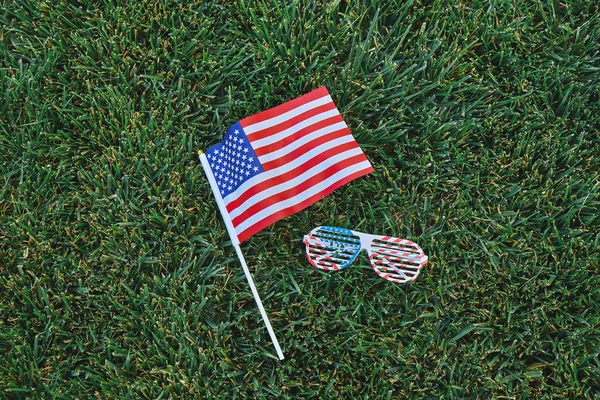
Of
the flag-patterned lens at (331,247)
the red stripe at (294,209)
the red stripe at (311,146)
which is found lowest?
the flag-patterned lens at (331,247)

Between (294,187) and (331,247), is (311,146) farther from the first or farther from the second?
(331,247)

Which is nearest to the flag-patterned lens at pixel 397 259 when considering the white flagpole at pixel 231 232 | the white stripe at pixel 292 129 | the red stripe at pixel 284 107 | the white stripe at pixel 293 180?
the white stripe at pixel 293 180

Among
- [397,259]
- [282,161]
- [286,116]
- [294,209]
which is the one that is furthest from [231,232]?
[397,259]

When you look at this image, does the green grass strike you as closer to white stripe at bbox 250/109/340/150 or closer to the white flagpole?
the white flagpole

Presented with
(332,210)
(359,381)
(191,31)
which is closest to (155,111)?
(191,31)

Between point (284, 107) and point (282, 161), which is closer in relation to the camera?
point (282, 161)

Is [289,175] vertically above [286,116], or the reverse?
[286,116]

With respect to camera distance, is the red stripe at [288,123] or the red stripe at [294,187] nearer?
the red stripe at [294,187]

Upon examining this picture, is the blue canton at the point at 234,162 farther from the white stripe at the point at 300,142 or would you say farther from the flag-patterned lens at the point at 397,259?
the flag-patterned lens at the point at 397,259
